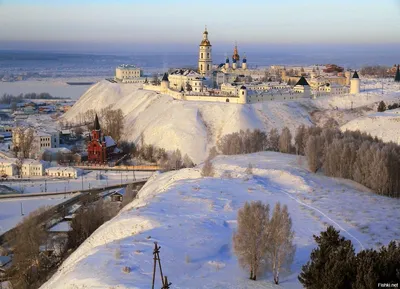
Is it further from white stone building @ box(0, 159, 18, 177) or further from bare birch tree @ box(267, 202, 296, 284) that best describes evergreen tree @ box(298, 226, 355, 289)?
white stone building @ box(0, 159, 18, 177)

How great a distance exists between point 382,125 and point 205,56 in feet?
93.1

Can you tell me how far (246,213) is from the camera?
514 inches

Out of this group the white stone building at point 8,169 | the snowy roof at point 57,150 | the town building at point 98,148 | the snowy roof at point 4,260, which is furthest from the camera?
the snowy roof at point 57,150

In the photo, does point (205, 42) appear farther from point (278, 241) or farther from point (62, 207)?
point (278, 241)

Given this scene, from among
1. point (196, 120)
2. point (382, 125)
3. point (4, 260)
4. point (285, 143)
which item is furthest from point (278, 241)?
point (196, 120)

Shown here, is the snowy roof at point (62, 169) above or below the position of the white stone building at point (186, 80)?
below

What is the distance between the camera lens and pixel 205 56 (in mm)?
64188

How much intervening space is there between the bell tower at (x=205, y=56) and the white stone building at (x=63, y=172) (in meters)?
29.5

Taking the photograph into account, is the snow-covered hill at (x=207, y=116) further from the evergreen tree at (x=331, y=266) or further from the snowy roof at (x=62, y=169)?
the evergreen tree at (x=331, y=266)

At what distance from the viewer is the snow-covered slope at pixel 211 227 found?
1268 centimetres

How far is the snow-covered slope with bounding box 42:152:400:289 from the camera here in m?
12.7

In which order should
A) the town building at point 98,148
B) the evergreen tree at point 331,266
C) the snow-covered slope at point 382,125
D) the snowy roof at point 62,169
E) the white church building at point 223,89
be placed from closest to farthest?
the evergreen tree at point 331,266 → the snowy roof at point 62,169 → the snow-covered slope at point 382,125 → the town building at point 98,148 → the white church building at point 223,89

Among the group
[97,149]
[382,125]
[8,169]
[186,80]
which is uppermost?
[186,80]

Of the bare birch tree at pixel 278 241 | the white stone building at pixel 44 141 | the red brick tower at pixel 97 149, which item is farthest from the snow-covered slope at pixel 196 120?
the bare birch tree at pixel 278 241
